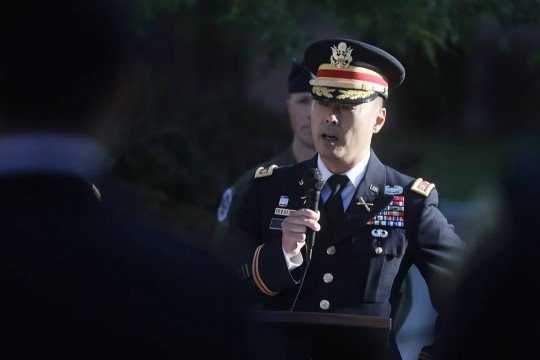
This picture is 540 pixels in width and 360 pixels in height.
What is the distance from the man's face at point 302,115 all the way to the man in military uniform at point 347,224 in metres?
1.32

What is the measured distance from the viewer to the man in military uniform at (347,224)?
3.51 metres

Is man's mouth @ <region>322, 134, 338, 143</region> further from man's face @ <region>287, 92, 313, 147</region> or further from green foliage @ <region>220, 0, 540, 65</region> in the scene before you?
green foliage @ <region>220, 0, 540, 65</region>

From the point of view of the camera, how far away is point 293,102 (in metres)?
5.32

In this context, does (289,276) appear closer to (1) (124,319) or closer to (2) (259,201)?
(2) (259,201)

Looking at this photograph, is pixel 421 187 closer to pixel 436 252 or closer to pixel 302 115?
pixel 436 252

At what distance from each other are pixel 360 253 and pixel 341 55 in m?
0.75

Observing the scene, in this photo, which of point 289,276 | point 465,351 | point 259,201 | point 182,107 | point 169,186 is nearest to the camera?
point 465,351

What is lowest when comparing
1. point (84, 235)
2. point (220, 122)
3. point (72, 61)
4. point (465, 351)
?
point (465, 351)

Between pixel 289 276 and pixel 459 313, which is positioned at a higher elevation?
pixel 289 276

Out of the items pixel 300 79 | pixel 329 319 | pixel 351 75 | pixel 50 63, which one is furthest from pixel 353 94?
pixel 50 63

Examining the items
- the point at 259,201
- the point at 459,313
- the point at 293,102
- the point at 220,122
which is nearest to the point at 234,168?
the point at 220,122

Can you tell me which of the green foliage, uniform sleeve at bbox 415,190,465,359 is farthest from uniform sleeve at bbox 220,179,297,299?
the green foliage

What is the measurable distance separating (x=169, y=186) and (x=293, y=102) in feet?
10.0

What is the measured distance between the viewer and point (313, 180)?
3457mm
